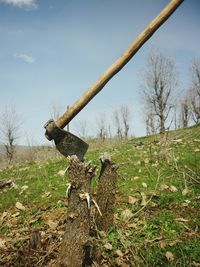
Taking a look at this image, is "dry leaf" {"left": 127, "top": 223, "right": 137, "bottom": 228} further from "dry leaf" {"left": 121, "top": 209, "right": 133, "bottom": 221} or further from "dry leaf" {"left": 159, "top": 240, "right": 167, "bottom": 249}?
"dry leaf" {"left": 159, "top": 240, "right": 167, "bottom": 249}

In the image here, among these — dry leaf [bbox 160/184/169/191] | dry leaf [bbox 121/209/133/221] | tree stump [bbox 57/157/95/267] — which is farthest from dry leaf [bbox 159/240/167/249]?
dry leaf [bbox 160/184/169/191]

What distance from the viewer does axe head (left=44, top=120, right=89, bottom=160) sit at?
8.63ft

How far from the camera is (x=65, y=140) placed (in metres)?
2.77

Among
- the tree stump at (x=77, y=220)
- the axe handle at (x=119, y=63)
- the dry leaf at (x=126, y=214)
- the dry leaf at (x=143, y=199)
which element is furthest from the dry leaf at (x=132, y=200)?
the axe handle at (x=119, y=63)

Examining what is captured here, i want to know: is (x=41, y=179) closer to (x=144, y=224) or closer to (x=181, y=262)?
(x=144, y=224)

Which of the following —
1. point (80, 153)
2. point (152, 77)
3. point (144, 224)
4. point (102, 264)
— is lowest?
point (102, 264)

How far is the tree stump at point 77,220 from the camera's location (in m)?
2.69

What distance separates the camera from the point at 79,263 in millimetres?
2703

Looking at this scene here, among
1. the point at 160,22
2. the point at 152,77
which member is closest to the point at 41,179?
the point at 160,22

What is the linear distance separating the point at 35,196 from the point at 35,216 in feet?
5.00

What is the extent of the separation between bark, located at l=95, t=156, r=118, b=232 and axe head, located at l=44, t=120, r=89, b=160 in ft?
2.09

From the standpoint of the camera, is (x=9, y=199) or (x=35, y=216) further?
(x=9, y=199)

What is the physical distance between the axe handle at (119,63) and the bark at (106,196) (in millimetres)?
907

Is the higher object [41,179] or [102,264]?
[41,179]
